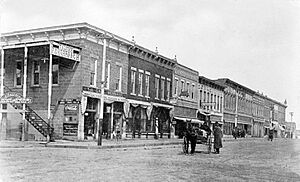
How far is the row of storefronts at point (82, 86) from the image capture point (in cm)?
2659

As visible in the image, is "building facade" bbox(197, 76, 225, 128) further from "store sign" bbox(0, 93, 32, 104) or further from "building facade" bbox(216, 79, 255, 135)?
"store sign" bbox(0, 93, 32, 104)

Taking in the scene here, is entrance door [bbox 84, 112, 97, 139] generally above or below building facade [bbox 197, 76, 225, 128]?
below

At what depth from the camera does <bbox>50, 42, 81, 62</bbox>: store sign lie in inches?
982

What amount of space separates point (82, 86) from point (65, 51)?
2429mm

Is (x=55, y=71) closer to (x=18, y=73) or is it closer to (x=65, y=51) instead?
(x=65, y=51)

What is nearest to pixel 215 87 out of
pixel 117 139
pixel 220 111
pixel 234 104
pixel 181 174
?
pixel 220 111

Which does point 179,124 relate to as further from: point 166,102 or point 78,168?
point 78,168

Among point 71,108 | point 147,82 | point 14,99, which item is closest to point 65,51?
point 71,108

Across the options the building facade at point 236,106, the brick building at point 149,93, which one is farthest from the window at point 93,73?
the building facade at point 236,106

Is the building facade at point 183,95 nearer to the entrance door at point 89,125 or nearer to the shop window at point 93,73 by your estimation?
the entrance door at point 89,125

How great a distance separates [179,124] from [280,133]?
54.4 meters

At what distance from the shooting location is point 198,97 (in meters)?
47.3

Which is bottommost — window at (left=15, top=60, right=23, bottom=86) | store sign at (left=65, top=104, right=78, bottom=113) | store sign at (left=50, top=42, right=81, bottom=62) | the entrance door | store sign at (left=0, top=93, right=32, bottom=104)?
the entrance door

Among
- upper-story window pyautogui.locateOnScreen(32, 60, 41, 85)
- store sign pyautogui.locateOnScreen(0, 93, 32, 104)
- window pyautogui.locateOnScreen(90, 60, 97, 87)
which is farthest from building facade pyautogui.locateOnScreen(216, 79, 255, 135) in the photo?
store sign pyautogui.locateOnScreen(0, 93, 32, 104)
